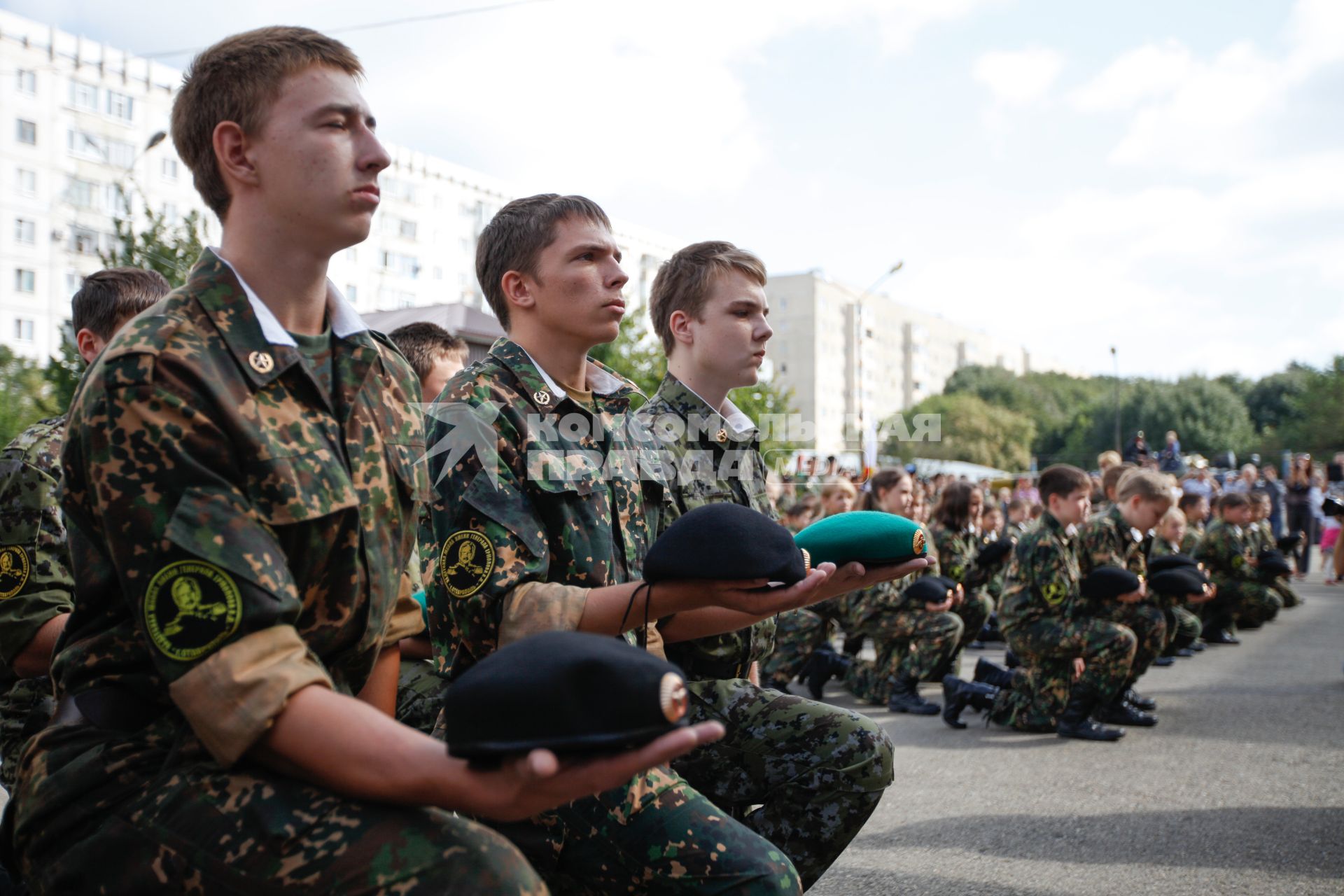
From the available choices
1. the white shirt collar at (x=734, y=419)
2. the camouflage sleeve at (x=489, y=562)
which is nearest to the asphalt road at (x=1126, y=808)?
the white shirt collar at (x=734, y=419)

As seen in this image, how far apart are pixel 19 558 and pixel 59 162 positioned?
4837 centimetres

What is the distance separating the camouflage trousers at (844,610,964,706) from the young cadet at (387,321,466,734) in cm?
480

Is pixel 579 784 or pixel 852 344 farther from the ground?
pixel 852 344

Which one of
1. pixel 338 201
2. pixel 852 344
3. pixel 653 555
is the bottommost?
pixel 653 555

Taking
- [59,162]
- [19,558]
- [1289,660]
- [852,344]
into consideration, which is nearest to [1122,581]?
[1289,660]

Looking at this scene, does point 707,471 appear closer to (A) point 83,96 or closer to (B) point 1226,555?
(B) point 1226,555

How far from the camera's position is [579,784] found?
1405 millimetres

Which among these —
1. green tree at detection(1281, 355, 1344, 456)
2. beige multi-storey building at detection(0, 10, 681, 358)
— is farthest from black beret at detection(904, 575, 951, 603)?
green tree at detection(1281, 355, 1344, 456)

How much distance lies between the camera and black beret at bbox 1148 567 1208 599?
7.92 m

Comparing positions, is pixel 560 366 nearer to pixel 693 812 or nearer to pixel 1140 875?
pixel 693 812

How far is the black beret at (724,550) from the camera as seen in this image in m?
2.12

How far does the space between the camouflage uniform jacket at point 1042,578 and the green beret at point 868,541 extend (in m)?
4.92

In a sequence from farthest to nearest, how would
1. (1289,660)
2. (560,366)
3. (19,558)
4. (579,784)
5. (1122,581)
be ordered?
(1289,660) < (1122,581) < (19,558) < (560,366) < (579,784)

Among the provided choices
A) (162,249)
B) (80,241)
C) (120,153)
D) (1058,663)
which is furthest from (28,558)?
(120,153)
